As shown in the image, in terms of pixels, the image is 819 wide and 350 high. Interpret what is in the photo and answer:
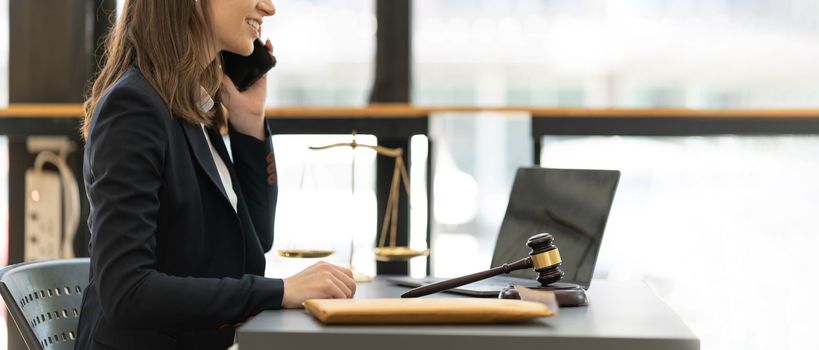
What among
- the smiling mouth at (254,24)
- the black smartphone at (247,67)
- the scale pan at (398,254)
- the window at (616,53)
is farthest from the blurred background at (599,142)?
the smiling mouth at (254,24)

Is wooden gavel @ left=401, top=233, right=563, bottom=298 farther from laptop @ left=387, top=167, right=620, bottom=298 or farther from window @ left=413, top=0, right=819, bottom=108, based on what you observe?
window @ left=413, top=0, right=819, bottom=108

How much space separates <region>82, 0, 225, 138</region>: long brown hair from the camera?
5.14 ft

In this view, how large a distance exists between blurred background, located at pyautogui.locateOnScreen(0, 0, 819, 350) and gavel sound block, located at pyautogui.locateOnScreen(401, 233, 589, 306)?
1.39 meters

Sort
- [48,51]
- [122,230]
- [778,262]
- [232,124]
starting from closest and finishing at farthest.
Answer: [122,230]
[232,124]
[778,262]
[48,51]

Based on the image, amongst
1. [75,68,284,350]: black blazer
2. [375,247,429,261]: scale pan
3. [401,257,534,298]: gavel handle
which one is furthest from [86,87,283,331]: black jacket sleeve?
[375,247,429,261]: scale pan

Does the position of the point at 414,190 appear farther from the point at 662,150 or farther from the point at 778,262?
the point at 778,262

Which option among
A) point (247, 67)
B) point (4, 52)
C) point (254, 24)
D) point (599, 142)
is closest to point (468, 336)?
point (254, 24)

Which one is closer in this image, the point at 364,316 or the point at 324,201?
the point at 364,316

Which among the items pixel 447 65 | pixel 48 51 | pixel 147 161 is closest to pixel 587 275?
pixel 147 161

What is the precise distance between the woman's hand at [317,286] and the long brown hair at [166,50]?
0.34 metres

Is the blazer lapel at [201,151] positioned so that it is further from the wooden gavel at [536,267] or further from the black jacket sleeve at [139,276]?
the wooden gavel at [536,267]

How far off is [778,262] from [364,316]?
2284 mm

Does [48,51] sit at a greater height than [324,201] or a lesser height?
greater

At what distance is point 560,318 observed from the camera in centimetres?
131
